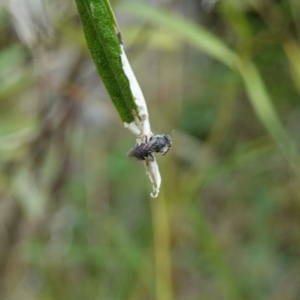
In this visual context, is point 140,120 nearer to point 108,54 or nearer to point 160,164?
point 108,54

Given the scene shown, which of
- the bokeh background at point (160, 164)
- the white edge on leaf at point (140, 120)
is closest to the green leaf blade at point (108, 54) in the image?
the white edge on leaf at point (140, 120)

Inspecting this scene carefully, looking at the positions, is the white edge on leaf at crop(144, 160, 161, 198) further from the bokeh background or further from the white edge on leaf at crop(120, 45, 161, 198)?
the bokeh background

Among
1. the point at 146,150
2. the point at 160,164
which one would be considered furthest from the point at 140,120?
the point at 160,164

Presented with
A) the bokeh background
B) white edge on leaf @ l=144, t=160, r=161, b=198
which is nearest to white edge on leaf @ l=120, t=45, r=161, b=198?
white edge on leaf @ l=144, t=160, r=161, b=198

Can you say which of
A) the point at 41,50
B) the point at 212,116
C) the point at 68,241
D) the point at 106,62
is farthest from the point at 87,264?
the point at 106,62

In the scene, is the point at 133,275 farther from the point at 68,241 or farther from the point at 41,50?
the point at 41,50
